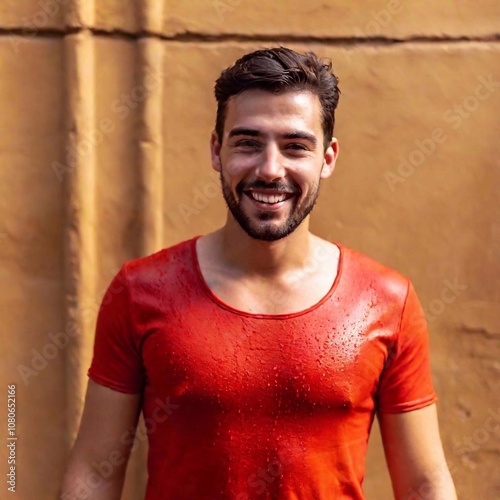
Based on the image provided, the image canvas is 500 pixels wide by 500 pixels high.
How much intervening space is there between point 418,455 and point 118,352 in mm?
829

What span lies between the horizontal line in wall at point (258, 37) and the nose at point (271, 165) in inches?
36.8

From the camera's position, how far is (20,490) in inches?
114

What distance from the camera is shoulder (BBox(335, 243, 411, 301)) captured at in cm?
213

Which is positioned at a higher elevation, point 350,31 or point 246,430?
point 350,31

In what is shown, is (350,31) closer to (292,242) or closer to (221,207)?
(221,207)

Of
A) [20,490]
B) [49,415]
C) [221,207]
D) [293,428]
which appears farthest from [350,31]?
[20,490]

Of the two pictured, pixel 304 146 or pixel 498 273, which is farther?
pixel 498 273

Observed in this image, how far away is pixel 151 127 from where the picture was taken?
9.16ft

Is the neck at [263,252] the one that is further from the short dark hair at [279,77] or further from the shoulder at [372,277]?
the short dark hair at [279,77]

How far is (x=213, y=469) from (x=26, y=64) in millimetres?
1608
